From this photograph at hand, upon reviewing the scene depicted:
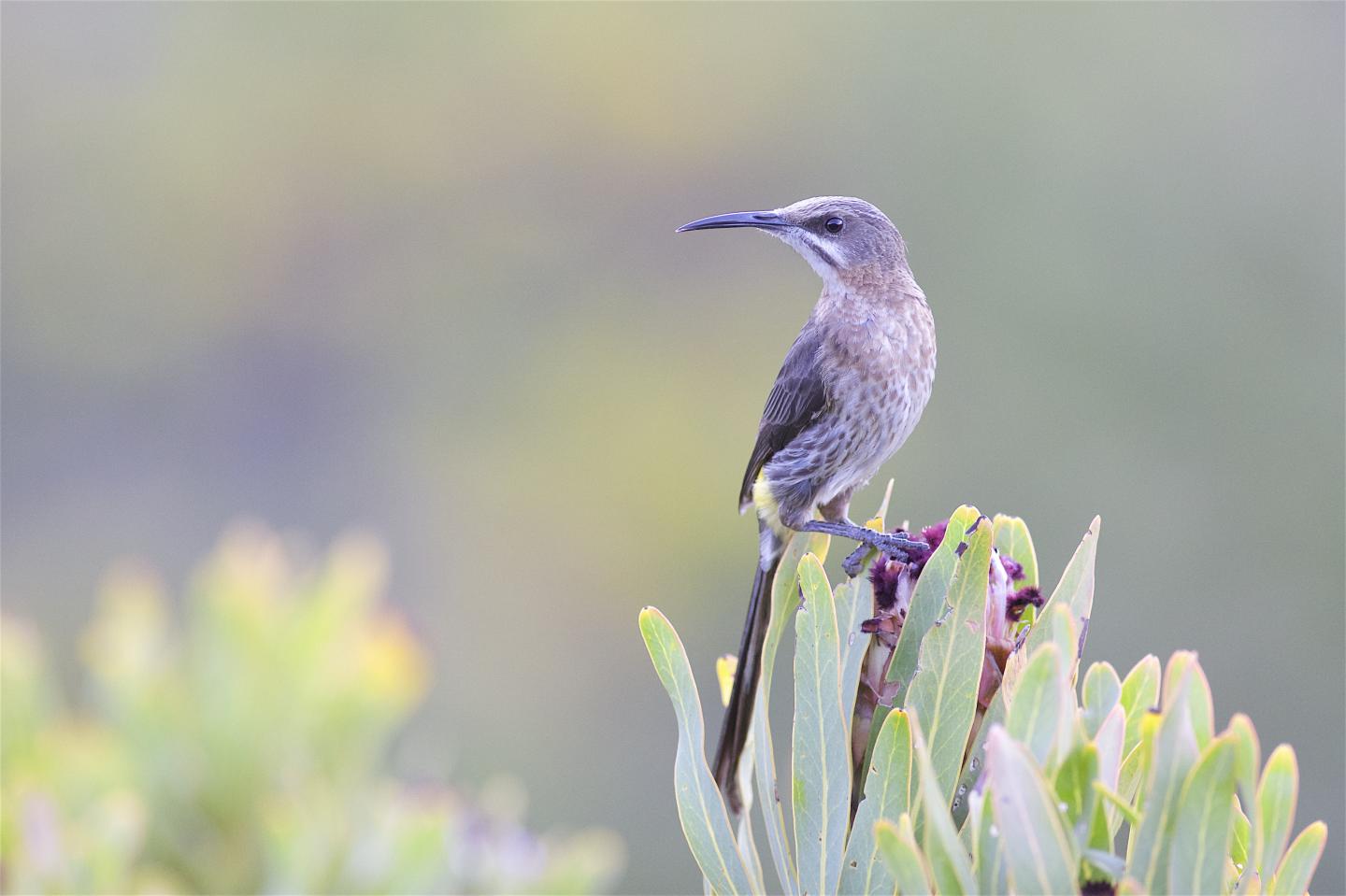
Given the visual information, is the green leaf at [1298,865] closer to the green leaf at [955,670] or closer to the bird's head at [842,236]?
the green leaf at [955,670]

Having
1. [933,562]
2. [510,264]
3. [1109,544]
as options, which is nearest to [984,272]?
[1109,544]

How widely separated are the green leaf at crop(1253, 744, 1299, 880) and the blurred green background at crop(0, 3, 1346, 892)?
40.9ft

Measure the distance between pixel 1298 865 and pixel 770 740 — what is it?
833 millimetres

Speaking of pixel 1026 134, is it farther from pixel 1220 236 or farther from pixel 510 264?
pixel 510 264

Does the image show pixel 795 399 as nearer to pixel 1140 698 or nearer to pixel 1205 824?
pixel 1140 698

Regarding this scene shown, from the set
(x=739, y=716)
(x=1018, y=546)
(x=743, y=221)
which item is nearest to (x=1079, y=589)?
(x=1018, y=546)

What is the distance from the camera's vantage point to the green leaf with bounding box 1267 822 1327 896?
1.63 m

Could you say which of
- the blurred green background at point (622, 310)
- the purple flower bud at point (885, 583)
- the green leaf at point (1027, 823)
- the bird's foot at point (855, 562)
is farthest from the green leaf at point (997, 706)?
the blurred green background at point (622, 310)

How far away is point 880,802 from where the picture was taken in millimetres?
1854

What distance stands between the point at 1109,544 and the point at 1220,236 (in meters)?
4.79

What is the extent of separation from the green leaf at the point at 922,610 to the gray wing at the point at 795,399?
150 centimetres

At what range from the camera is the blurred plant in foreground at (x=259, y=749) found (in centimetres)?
329

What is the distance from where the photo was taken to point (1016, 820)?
148 cm

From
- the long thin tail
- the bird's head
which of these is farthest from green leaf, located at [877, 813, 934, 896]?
the bird's head
